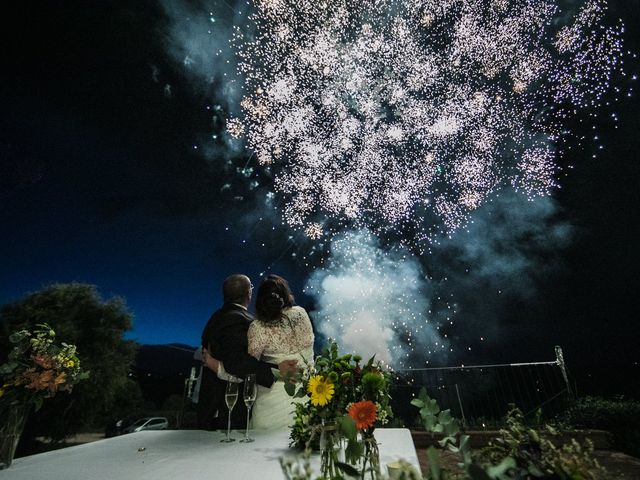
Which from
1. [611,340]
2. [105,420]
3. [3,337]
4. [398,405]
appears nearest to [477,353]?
[611,340]

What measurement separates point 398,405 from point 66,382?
971 cm

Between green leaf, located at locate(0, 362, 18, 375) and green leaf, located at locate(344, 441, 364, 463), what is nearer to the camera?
green leaf, located at locate(344, 441, 364, 463)

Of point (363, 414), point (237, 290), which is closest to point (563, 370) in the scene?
point (237, 290)

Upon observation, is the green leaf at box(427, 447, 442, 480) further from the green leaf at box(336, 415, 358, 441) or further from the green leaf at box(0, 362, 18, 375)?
the green leaf at box(0, 362, 18, 375)

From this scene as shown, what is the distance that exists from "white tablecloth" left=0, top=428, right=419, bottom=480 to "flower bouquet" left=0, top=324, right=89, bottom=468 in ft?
0.67

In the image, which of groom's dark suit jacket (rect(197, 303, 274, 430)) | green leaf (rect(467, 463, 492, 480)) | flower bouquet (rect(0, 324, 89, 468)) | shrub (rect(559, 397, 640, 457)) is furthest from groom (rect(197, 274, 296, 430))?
shrub (rect(559, 397, 640, 457))

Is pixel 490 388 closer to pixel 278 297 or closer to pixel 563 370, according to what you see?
pixel 563 370

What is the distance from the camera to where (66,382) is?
7.69 feet

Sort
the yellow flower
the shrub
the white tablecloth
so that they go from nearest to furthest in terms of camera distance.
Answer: the yellow flower, the white tablecloth, the shrub

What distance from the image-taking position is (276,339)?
3529 mm

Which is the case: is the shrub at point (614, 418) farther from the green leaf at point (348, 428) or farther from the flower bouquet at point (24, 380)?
the flower bouquet at point (24, 380)

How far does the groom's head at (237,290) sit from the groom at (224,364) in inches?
7.5

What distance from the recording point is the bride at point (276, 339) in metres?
3.29

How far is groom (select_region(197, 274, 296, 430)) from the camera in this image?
311cm
